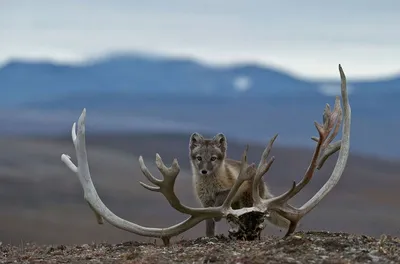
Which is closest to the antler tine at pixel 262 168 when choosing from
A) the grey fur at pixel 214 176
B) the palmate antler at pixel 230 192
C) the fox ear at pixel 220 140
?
the palmate antler at pixel 230 192

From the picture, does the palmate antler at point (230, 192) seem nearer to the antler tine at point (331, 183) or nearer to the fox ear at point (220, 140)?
the antler tine at point (331, 183)

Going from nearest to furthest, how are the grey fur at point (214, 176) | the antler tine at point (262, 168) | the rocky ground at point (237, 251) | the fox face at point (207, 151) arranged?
the rocky ground at point (237, 251) → the antler tine at point (262, 168) → the grey fur at point (214, 176) → the fox face at point (207, 151)

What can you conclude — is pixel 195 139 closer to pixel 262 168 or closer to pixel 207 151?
pixel 207 151

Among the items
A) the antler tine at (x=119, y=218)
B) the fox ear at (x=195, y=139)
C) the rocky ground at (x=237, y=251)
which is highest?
the fox ear at (x=195, y=139)

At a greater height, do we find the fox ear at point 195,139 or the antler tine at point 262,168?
the fox ear at point 195,139

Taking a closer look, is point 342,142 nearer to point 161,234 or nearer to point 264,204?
point 264,204

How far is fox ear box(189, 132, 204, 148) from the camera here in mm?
11469

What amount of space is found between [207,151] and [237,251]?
2564mm

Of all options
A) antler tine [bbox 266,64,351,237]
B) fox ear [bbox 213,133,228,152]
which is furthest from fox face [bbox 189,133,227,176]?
antler tine [bbox 266,64,351,237]

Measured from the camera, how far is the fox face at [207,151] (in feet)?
37.5

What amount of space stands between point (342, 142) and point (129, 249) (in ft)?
10.8

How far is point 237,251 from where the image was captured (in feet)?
30.0

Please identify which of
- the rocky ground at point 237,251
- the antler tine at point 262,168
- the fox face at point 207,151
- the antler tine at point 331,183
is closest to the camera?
the rocky ground at point 237,251

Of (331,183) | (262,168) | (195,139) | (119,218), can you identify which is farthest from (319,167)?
(119,218)
